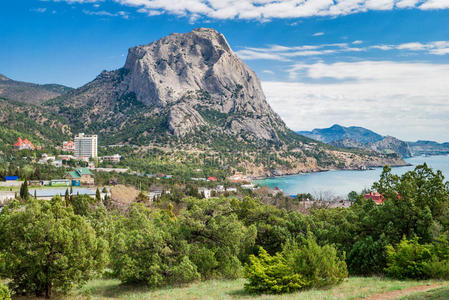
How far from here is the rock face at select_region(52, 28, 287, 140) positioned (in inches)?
6752

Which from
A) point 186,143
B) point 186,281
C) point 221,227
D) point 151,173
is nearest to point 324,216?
point 221,227

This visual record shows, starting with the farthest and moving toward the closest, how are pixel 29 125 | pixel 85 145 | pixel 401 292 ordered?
1. pixel 29 125
2. pixel 85 145
3. pixel 401 292

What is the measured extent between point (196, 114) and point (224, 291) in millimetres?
146297

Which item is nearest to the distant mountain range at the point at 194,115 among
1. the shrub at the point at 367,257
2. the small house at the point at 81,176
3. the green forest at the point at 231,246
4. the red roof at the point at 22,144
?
the red roof at the point at 22,144

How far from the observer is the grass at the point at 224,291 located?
45.0ft

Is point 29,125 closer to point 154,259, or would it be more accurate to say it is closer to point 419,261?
point 154,259

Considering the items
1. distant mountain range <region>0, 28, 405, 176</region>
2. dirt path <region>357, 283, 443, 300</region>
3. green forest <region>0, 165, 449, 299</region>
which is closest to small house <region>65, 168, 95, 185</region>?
distant mountain range <region>0, 28, 405, 176</region>

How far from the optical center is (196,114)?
527 feet

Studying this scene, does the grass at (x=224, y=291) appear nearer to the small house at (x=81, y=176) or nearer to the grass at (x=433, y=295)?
the grass at (x=433, y=295)

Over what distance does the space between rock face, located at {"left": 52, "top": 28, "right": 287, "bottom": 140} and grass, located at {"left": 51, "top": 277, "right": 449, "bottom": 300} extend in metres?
138

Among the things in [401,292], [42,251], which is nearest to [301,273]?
[401,292]

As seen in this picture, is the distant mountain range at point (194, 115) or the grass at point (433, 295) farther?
the distant mountain range at point (194, 115)

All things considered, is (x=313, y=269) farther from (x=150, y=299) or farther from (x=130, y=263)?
(x=130, y=263)

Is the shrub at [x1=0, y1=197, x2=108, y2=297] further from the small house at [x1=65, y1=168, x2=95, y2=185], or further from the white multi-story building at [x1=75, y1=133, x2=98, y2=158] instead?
the white multi-story building at [x1=75, y1=133, x2=98, y2=158]
